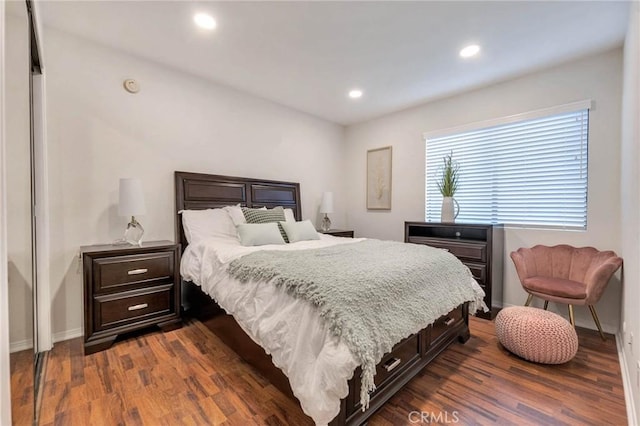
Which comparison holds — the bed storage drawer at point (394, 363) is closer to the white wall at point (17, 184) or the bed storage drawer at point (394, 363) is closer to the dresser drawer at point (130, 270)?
the white wall at point (17, 184)

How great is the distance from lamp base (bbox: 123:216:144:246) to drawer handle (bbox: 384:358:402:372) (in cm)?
233

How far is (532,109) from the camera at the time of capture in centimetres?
305


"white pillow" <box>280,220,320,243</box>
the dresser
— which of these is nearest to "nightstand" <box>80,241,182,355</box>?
"white pillow" <box>280,220,320,243</box>

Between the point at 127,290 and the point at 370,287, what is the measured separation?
6.99 feet

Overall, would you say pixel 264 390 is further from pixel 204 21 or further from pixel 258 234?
pixel 204 21

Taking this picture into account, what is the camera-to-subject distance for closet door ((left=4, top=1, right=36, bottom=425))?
1.09 m

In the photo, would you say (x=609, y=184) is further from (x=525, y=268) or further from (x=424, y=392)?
(x=424, y=392)

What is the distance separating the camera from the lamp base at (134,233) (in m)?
2.65

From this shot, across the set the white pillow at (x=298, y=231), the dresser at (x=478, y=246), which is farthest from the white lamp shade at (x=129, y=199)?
the dresser at (x=478, y=246)

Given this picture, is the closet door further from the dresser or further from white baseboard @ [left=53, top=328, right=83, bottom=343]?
the dresser

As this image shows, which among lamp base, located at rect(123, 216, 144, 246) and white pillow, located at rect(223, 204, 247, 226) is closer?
lamp base, located at rect(123, 216, 144, 246)

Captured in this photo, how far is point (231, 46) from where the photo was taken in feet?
8.44

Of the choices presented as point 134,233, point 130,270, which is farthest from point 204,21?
point 130,270

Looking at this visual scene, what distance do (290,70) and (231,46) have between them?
2.19ft
